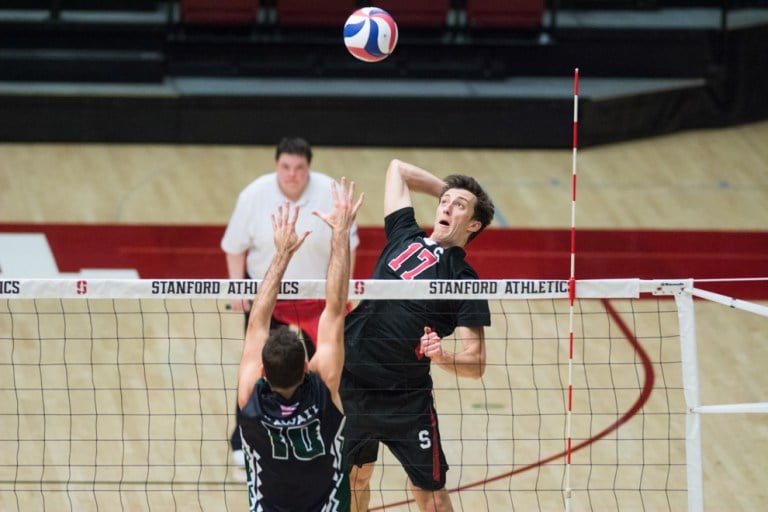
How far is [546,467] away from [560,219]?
530cm

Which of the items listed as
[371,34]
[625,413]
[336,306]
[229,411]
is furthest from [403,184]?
[625,413]

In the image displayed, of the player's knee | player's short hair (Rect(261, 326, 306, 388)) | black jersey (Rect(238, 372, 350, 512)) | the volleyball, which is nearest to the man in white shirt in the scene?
the volleyball

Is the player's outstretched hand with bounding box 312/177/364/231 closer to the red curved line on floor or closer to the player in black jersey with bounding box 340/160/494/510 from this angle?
the player in black jersey with bounding box 340/160/494/510

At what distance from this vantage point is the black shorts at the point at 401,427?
6.87 m

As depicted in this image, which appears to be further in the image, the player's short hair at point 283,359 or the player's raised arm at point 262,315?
the player's raised arm at point 262,315

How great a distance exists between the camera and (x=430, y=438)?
6867mm

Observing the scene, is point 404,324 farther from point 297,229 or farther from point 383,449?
point 383,449

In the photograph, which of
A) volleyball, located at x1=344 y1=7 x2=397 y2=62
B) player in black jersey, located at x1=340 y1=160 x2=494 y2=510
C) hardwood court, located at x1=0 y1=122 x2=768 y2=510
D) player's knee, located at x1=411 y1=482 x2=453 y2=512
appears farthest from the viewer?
hardwood court, located at x1=0 y1=122 x2=768 y2=510

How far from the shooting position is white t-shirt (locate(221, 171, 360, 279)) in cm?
851

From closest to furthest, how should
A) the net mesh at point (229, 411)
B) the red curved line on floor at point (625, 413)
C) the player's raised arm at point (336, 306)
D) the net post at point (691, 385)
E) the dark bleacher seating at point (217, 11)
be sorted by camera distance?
the player's raised arm at point (336, 306) → the net post at point (691, 385) → the net mesh at point (229, 411) → the red curved line on floor at point (625, 413) → the dark bleacher seating at point (217, 11)

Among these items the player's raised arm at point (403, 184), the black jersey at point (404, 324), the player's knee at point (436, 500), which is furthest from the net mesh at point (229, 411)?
the player's raised arm at point (403, 184)

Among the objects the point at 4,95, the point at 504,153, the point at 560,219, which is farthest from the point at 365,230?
the point at 4,95

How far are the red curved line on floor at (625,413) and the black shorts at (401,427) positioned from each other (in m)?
1.21

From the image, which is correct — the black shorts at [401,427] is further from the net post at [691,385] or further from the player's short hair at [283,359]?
the player's short hair at [283,359]
